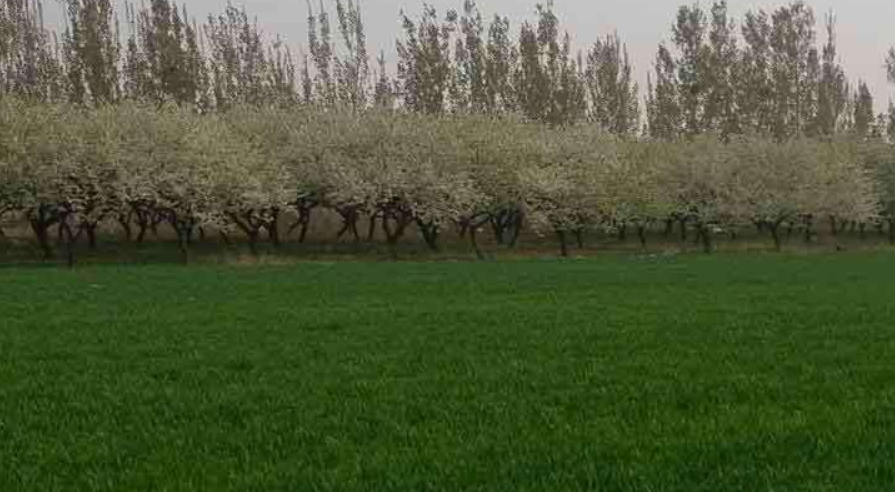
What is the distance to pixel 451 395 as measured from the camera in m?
11.9

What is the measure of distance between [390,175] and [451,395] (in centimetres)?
5367

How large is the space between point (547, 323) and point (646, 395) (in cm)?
884

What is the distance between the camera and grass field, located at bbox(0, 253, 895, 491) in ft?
27.1

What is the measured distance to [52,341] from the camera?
18250 millimetres

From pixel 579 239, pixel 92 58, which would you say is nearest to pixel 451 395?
pixel 579 239

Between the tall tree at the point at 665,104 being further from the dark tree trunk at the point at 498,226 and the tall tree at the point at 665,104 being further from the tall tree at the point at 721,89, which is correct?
the dark tree trunk at the point at 498,226

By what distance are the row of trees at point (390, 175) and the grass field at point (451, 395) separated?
33.2 m

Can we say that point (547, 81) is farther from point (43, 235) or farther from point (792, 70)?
point (43, 235)

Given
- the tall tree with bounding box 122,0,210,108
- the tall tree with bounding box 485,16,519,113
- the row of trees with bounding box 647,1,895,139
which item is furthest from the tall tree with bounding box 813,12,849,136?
the tall tree with bounding box 122,0,210,108

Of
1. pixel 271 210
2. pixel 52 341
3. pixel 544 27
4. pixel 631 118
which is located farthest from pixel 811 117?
pixel 52 341

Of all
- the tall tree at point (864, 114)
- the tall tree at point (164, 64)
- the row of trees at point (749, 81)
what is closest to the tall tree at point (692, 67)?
the row of trees at point (749, 81)

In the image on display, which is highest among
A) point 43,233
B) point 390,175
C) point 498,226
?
point 390,175

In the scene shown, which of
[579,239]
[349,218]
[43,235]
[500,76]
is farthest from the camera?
[500,76]

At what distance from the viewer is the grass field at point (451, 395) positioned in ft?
27.1
